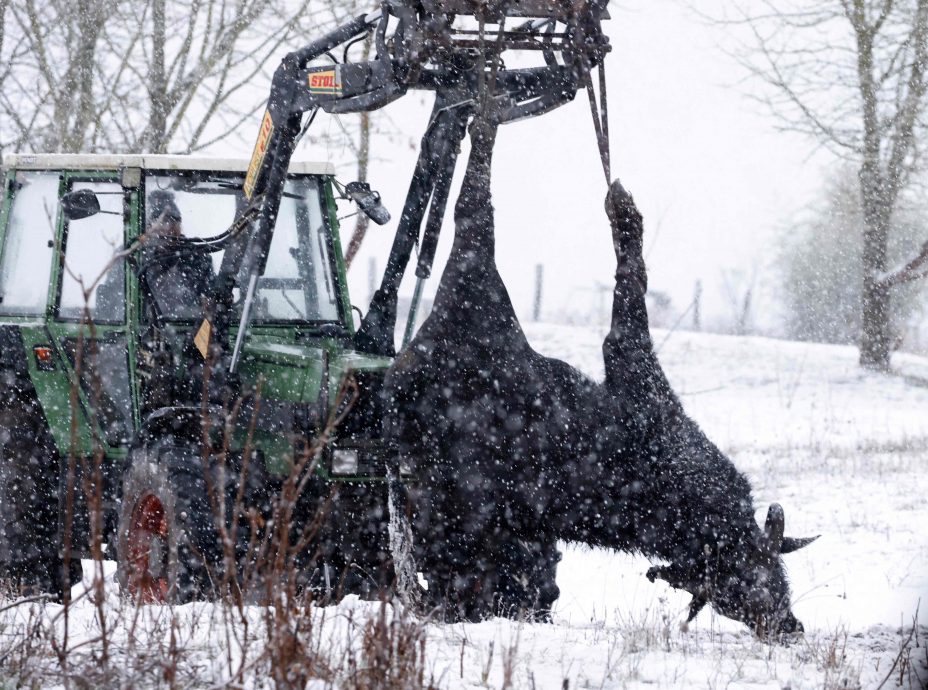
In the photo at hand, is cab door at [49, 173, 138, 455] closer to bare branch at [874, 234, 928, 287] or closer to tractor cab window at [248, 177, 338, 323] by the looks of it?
tractor cab window at [248, 177, 338, 323]

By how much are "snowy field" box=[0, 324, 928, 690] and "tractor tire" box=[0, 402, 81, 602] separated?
1339mm

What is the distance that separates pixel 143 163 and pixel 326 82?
1.33 metres

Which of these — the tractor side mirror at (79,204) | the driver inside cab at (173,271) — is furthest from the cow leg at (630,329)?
the tractor side mirror at (79,204)

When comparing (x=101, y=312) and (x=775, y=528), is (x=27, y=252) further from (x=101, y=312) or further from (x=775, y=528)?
(x=775, y=528)

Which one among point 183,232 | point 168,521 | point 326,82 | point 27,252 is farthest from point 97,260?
point 326,82

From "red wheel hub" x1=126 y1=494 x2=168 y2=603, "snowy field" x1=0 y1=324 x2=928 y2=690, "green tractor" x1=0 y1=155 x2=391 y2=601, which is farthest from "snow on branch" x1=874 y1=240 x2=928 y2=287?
"red wheel hub" x1=126 y1=494 x2=168 y2=603

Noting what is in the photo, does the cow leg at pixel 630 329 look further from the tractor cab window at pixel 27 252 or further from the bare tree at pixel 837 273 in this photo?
the bare tree at pixel 837 273

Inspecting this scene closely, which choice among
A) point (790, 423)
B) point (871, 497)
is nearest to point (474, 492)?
point (871, 497)

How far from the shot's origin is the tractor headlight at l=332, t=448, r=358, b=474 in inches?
209

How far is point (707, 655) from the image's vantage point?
13.6 feet

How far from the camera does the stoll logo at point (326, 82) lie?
16.8ft

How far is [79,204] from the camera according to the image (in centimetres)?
523

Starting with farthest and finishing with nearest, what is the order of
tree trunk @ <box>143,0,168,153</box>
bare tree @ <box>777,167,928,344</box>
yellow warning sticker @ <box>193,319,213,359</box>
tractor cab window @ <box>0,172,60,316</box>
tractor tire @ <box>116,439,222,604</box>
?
1. bare tree @ <box>777,167,928,344</box>
2. tree trunk @ <box>143,0,168,153</box>
3. tractor cab window @ <box>0,172,60,316</box>
4. yellow warning sticker @ <box>193,319,213,359</box>
5. tractor tire @ <box>116,439,222,604</box>

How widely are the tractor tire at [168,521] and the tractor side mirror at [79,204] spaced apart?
1138mm
